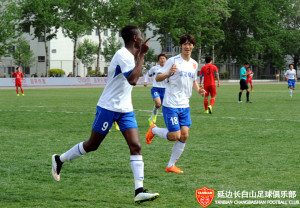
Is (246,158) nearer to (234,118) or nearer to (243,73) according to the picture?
(234,118)

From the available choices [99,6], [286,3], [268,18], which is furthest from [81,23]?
[286,3]

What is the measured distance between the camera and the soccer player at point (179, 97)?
7.38 m

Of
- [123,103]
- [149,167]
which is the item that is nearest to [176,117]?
[149,167]

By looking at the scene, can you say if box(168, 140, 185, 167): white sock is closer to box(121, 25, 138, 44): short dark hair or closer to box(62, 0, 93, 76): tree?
box(121, 25, 138, 44): short dark hair

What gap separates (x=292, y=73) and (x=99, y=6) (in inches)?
1360

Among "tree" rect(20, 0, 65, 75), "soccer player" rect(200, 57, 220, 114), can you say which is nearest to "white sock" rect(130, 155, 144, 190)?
"soccer player" rect(200, 57, 220, 114)

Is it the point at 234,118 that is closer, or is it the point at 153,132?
the point at 153,132

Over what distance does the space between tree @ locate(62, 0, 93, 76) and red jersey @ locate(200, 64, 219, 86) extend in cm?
4014

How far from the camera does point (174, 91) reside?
758cm

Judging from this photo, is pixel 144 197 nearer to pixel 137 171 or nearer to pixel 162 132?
pixel 137 171

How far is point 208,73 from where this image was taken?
729 inches

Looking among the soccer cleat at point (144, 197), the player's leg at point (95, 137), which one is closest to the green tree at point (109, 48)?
the player's leg at point (95, 137)

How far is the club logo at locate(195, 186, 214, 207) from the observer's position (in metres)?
5.49

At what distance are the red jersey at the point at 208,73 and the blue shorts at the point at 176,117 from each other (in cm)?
1102
